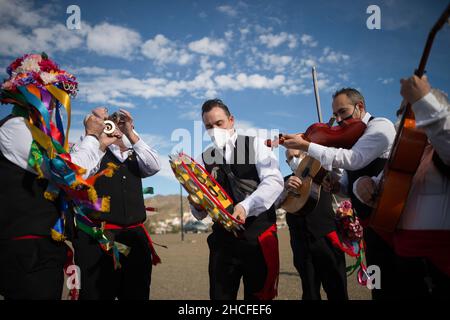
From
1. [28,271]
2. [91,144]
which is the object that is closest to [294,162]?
[91,144]

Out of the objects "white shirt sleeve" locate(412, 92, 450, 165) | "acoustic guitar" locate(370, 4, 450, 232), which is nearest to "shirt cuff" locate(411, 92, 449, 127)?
"white shirt sleeve" locate(412, 92, 450, 165)

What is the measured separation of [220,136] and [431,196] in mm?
1824

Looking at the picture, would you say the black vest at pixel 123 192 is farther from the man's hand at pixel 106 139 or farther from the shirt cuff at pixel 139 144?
the man's hand at pixel 106 139

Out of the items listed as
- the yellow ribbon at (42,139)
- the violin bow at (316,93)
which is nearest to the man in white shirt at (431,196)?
the yellow ribbon at (42,139)

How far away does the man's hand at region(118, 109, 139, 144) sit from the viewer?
3398 mm

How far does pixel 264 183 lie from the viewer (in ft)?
9.85

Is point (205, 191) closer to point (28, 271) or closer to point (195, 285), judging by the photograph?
point (28, 271)

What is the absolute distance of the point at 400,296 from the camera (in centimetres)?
241

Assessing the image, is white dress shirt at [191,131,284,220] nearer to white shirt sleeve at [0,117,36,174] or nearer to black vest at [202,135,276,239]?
black vest at [202,135,276,239]

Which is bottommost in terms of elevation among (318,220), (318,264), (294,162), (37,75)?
(318,264)

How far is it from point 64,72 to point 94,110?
393 millimetres

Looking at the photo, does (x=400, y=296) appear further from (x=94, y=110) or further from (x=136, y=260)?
(x=94, y=110)

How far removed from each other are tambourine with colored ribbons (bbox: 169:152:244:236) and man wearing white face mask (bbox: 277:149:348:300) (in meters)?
1.27

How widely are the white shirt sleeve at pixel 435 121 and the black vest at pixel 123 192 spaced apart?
2.51 meters
